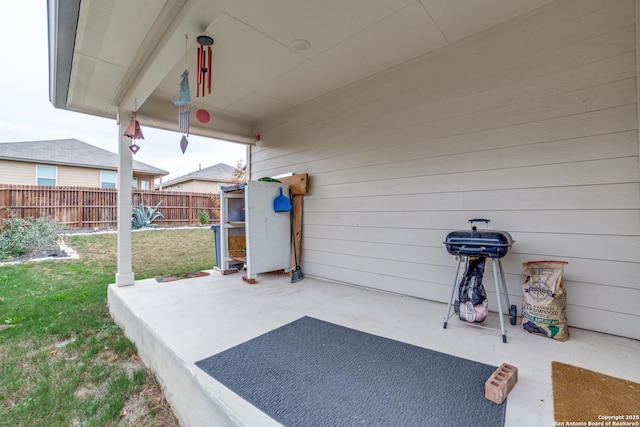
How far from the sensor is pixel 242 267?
4.65 m

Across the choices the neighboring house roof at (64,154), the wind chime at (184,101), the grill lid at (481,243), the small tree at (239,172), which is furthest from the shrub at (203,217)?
the grill lid at (481,243)

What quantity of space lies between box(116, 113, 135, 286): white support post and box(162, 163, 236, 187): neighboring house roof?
12.7 meters

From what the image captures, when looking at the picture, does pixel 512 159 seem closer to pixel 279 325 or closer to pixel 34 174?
pixel 279 325

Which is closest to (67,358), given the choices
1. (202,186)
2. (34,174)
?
(34,174)

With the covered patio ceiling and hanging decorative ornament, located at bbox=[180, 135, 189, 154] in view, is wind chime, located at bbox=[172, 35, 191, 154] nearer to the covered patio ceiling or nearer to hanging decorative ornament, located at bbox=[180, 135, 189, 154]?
hanging decorative ornament, located at bbox=[180, 135, 189, 154]

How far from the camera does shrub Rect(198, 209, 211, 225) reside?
12.0 metres

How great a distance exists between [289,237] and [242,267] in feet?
3.58

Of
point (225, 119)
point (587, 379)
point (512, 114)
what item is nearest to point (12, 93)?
point (225, 119)

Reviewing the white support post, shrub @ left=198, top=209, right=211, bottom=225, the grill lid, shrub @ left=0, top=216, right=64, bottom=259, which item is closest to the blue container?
the white support post

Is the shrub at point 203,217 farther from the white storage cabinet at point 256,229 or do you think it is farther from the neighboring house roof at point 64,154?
the white storage cabinet at point 256,229

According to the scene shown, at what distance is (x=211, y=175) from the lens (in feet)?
60.3

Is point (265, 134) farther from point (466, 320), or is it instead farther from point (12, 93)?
point (12, 93)

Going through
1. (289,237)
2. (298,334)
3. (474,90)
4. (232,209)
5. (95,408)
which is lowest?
(95,408)

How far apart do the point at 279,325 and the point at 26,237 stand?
715cm
